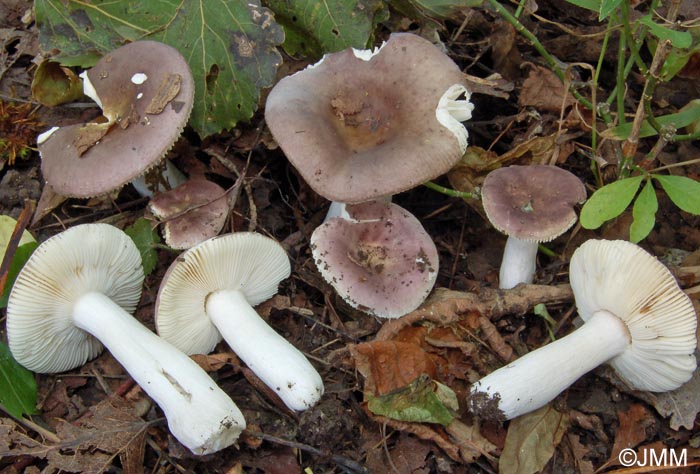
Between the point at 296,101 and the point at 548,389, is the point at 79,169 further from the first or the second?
the point at 548,389

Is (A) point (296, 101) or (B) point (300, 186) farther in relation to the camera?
(B) point (300, 186)

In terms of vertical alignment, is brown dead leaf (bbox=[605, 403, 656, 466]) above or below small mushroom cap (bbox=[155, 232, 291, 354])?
below

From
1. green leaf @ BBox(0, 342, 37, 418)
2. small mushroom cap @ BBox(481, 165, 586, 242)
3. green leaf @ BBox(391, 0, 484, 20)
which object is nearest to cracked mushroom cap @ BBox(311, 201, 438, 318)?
small mushroom cap @ BBox(481, 165, 586, 242)

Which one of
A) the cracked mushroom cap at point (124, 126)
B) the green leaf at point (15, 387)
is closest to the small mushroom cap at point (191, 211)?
the cracked mushroom cap at point (124, 126)

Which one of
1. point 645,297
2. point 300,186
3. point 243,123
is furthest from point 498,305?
point 243,123

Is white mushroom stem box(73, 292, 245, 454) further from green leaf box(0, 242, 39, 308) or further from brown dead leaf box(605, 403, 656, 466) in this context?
brown dead leaf box(605, 403, 656, 466)

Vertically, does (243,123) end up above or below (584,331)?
above

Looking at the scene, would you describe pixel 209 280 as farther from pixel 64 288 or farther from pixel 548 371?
pixel 548 371
